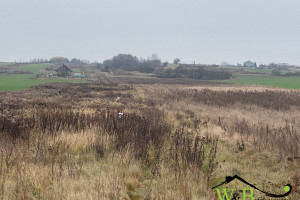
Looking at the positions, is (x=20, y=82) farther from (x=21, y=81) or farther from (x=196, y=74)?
(x=196, y=74)

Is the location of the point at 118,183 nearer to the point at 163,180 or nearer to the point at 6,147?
the point at 163,180

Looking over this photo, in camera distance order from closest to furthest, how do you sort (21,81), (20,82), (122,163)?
1. (122,163)
2. (20,82)
3. (21,81)

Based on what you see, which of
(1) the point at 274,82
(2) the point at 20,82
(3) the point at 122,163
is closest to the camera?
(3) the point at 122,163

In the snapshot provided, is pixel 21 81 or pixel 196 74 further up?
pixel 196 74

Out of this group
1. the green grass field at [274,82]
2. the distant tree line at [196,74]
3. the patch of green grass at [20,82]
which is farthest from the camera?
the distant tree line at [196,74]

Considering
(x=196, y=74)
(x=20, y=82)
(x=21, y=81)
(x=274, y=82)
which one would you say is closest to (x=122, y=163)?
(x=20, y=82)

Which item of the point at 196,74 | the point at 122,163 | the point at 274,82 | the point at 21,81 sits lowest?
the point at 122,163

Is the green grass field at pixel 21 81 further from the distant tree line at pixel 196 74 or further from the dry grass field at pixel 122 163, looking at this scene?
the distant tree line at pixel 196 74

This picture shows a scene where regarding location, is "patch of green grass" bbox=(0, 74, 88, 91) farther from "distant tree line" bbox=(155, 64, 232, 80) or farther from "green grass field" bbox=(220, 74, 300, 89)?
"green grass field" bbox=(220, 74, 300, 89)

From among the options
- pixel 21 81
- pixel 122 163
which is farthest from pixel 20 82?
pixel 122 163

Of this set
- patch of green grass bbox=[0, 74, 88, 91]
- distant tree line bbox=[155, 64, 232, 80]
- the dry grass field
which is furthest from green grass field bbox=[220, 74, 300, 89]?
the dry grass field

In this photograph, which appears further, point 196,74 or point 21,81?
point 196,74

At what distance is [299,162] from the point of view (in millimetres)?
5285

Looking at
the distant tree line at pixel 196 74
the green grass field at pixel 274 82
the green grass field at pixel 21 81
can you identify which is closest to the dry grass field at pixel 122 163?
the green grass field at pixel 21 81
